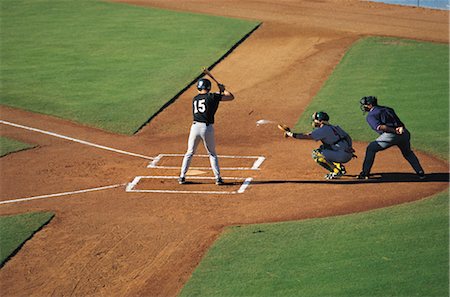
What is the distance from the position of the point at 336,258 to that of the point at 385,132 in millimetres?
4676

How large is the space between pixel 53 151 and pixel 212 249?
7.65 m

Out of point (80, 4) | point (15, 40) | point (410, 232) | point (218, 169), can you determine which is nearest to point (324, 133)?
point (218, 169)

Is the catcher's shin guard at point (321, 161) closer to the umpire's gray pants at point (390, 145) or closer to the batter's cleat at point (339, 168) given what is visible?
the batter's cleat at point (339, 168)

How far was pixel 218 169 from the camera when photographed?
19109 millimetres

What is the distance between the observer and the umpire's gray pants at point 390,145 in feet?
62.0

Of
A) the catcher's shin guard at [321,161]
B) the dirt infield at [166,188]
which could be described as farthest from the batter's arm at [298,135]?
the dirt infield at [166,188]

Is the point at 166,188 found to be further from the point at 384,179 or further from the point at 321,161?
the point at 384,179

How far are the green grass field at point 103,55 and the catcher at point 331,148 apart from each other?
621cm

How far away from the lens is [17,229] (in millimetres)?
17031

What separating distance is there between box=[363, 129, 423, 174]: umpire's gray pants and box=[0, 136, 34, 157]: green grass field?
8555 millimetres

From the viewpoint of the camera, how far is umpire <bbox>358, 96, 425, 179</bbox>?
18797 mm

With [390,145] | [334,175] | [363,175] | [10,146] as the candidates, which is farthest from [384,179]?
[10,146]

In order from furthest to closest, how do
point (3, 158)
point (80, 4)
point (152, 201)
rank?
1. point (80, 4)
2. point (3, 158)
3. point (152, 201)

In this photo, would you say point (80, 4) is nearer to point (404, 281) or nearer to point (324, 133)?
point (324, 133)
